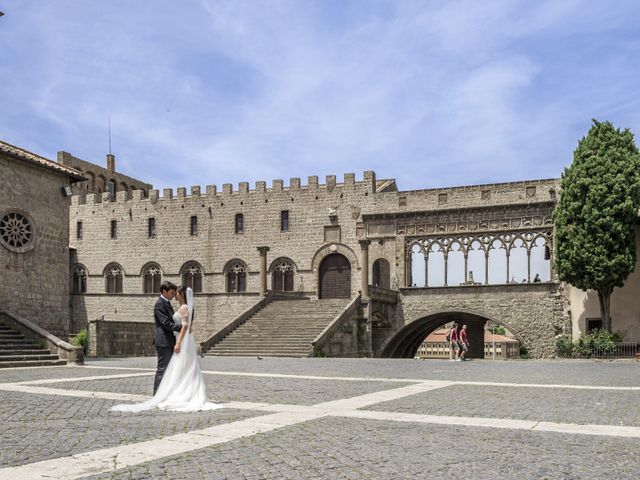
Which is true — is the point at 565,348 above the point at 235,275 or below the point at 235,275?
below

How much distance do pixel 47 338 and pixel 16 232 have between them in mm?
4305

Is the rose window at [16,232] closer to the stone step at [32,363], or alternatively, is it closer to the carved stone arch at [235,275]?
the stone step at [32,363]

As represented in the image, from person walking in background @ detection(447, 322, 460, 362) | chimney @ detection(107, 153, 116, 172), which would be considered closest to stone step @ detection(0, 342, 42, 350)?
person walking in background @ detection(447, 322, 460, 362)

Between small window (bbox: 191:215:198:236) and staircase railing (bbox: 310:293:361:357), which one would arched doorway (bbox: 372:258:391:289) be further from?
small window (bbox: 191:215:198:236)

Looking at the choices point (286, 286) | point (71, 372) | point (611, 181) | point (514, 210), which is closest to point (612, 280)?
point (611, 181)

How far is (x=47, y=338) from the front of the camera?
2095 cm

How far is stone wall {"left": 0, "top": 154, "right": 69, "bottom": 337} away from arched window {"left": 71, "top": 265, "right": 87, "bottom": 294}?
80.7ft

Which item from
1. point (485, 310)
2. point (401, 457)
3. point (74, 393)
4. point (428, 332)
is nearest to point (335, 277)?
point (428, 332)

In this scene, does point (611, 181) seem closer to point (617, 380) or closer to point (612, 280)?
point (612, 280)

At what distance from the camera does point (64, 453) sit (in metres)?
6.44

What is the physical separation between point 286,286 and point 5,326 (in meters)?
22.5

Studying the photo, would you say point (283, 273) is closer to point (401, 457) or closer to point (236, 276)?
point (236, 276)

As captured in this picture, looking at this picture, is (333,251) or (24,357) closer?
(24,357)

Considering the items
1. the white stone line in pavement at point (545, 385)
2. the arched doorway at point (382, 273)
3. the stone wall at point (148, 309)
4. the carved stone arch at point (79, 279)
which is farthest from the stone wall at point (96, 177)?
the white stone line in pavement at point (545, 385)
